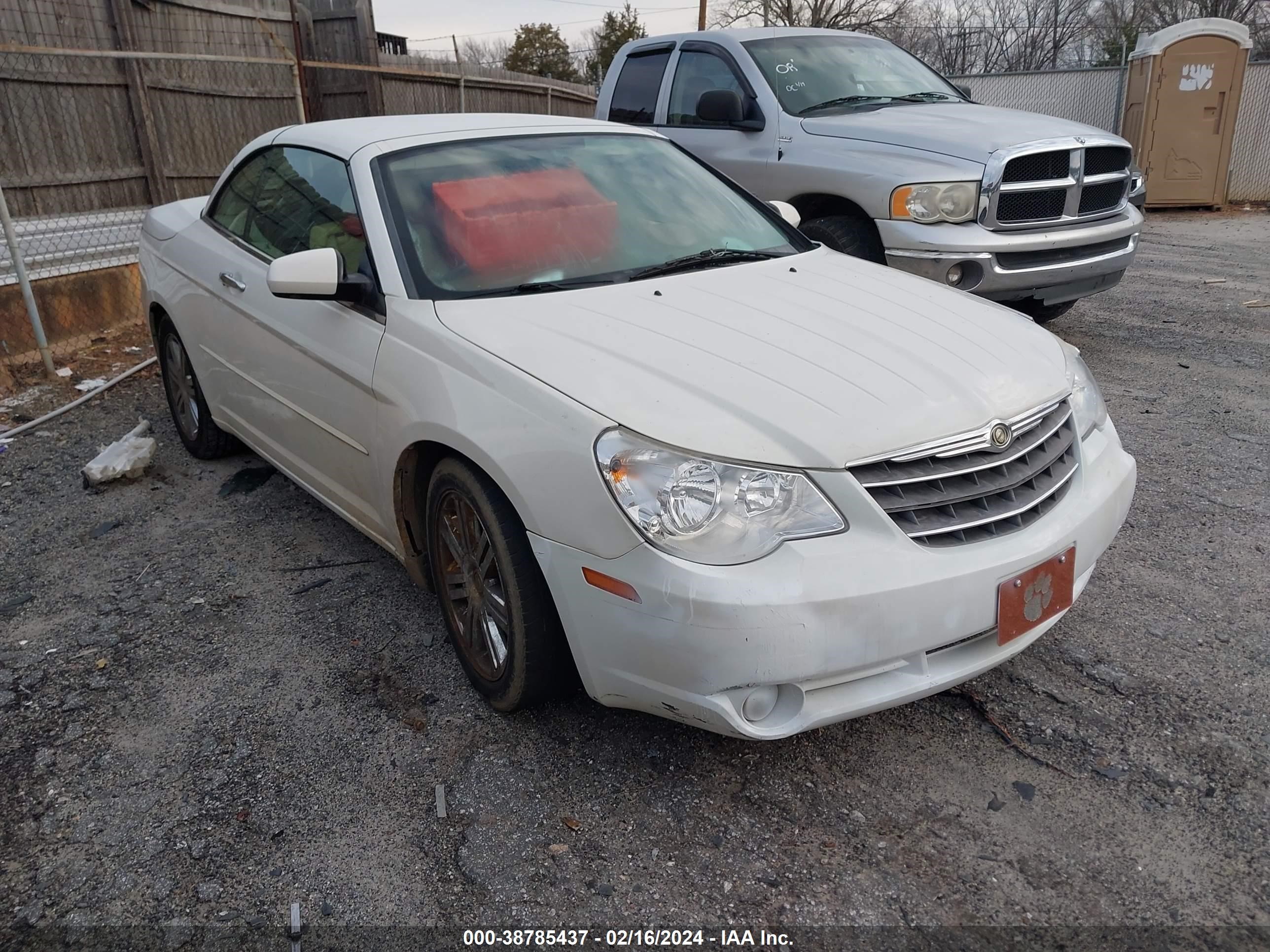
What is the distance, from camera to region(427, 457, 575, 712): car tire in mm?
2602

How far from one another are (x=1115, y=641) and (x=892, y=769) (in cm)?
102

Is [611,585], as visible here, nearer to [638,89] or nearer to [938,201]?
[938,201]

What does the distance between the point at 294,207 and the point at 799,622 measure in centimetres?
274

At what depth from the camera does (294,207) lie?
3.90m

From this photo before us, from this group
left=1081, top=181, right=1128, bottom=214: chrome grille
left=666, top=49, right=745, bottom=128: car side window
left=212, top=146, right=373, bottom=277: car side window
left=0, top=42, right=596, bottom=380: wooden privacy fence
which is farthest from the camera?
left=0, top=42, right=596, bottom=380: wooden privacy fence

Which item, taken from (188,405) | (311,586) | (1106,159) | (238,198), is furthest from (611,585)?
(1106,159)

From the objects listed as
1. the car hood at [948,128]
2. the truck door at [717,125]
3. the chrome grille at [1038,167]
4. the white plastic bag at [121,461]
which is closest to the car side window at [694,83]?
the truck door at [717,125]

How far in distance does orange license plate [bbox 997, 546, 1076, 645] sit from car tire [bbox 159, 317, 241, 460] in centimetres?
375

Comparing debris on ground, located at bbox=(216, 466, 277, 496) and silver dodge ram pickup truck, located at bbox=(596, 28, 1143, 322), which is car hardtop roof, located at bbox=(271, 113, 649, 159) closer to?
debris on ground, located at bbox=(216, 466, 277, 496)

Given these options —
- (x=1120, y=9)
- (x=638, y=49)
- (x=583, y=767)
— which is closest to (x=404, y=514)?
(x=583, y=767)

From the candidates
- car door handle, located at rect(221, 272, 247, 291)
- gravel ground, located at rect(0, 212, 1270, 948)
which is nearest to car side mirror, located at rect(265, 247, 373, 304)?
car door handle, located at rect(221, 272, 247, 291)

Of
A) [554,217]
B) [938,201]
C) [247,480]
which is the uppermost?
[554,217]

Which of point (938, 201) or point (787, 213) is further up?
point (787, 213)

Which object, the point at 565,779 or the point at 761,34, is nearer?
the point at 565,779
